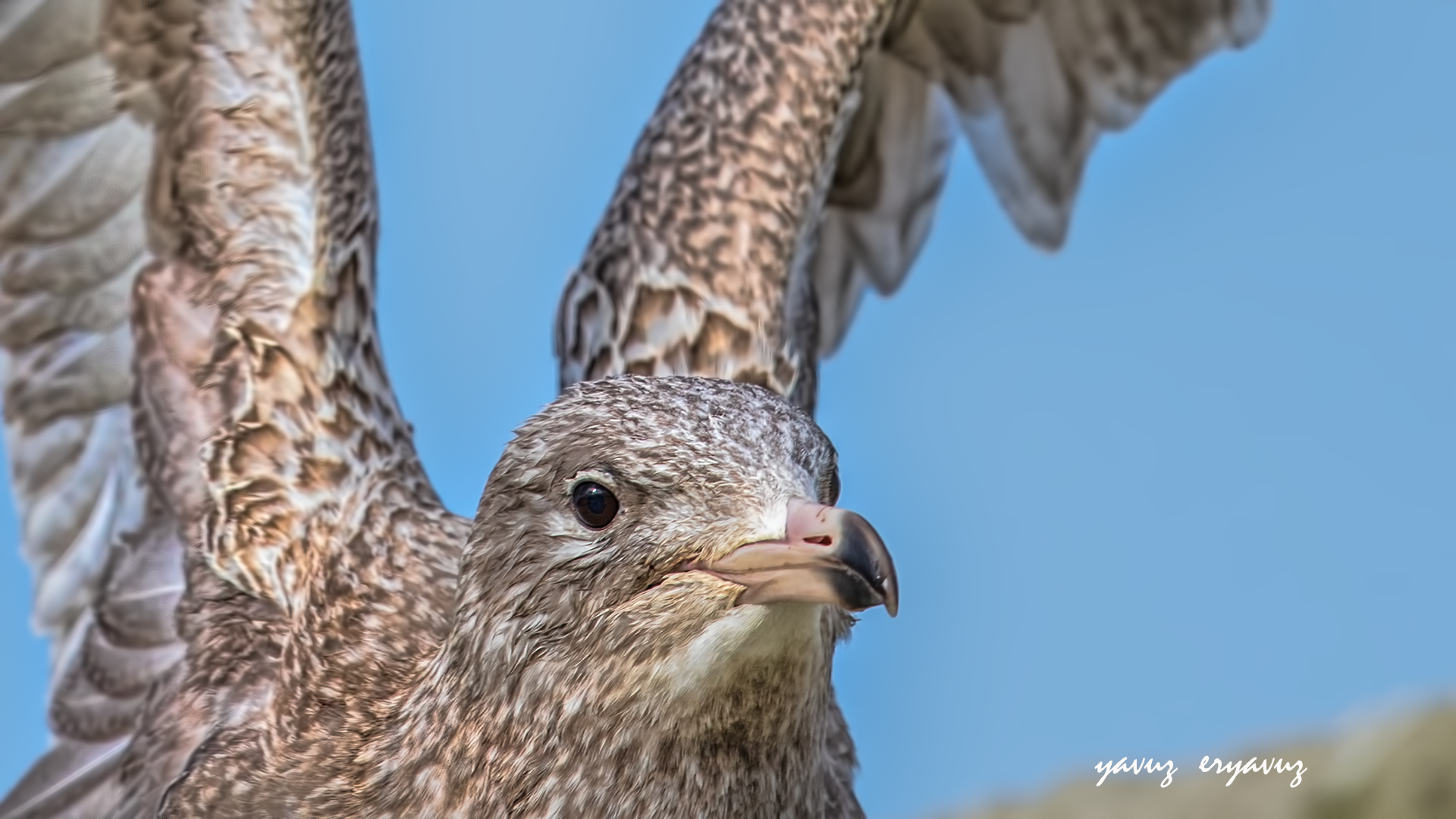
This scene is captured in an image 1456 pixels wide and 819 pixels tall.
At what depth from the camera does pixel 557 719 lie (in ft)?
10.2

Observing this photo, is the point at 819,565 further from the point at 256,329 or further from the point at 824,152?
the point at 824,152

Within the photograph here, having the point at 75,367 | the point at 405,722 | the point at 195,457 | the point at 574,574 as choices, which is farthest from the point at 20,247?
the point at 574,574

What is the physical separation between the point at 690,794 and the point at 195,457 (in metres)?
2.38

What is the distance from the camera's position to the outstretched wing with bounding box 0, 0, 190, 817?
5215 mm

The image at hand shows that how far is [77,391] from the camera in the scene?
5750 mm

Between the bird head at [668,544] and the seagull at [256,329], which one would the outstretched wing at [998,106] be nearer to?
the seagull at [256,329]

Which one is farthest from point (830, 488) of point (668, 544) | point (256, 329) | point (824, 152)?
point (824, 152)

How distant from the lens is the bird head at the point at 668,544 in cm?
280

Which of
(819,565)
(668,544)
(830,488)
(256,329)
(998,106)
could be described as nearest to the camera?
(819,565)

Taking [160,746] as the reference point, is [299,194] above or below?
above

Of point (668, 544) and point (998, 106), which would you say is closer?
point (668, 544)

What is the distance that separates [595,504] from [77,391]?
315 cm

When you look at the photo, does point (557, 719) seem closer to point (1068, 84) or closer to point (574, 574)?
point (574, 574)

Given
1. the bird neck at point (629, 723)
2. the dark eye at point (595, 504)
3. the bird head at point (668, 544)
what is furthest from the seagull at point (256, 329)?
the dark eye at point (595, 504)
